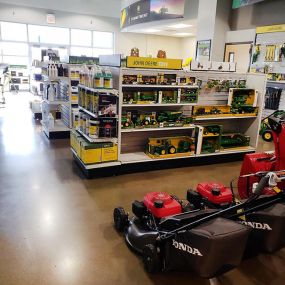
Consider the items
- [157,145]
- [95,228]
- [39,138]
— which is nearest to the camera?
[95,228]

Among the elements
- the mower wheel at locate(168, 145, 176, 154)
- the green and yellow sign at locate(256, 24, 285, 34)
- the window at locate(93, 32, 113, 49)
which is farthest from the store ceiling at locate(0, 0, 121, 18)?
the mower wheel at locate(168, 145, 176, 154)

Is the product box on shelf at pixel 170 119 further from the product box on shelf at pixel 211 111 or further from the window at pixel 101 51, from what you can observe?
the window at pixel 101 51

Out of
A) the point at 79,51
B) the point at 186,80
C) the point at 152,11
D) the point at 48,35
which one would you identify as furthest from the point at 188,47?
the point at 186,80

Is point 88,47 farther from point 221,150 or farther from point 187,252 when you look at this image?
point 187,252

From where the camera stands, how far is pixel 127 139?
475 cm

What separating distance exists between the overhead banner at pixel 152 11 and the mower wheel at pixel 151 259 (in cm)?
840

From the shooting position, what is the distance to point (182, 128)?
4.68 m

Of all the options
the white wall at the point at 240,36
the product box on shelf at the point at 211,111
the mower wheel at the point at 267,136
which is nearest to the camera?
the product box on shelf at the point at 211,111

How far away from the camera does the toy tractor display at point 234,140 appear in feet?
17.1

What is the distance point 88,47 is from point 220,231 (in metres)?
15.6

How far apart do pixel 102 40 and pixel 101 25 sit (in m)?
0.88

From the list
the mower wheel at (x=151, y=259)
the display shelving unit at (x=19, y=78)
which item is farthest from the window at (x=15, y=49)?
the mower wheel at (x=151, y=259)

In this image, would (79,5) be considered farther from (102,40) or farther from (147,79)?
(147,79)

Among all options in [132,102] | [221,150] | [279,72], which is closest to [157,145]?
[132,102]
